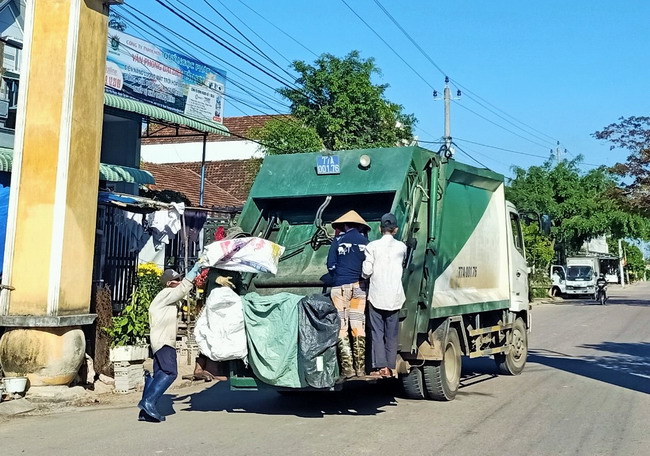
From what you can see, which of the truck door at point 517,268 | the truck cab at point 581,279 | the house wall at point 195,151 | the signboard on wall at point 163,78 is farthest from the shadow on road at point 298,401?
the truck cab at point 581,279

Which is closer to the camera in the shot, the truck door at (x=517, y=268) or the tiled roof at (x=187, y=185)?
the truck door at (x=517, y=268)

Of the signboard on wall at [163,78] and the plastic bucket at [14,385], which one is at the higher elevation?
the signboard on wall at [163,78]

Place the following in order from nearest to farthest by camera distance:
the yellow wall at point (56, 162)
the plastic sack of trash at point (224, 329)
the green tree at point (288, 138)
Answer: the plastic sack of trash at point (224, 329) → the yellow wall at point (56, 162) → the green tree at point (288, 138)

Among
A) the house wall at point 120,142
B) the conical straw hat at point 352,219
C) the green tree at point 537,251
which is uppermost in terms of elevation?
the house wall at point 120,142

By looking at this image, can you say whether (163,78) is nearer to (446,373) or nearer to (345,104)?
(345,104)

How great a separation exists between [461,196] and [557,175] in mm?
37055

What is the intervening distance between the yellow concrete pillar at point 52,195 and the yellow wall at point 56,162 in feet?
0.04

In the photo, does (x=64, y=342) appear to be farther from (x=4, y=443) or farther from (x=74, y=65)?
(x=74, y=65)

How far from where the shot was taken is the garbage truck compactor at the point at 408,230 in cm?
803

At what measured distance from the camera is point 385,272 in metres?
7.30

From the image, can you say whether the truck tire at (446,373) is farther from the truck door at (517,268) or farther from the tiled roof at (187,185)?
the tiled roof at (187,185)

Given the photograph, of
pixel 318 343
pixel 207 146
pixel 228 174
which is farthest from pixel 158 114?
pixel 207 146

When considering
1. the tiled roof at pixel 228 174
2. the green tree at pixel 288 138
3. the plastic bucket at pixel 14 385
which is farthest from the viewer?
the tiled roof at pixel 228 174

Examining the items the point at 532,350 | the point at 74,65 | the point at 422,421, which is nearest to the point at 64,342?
the point at 74,65
